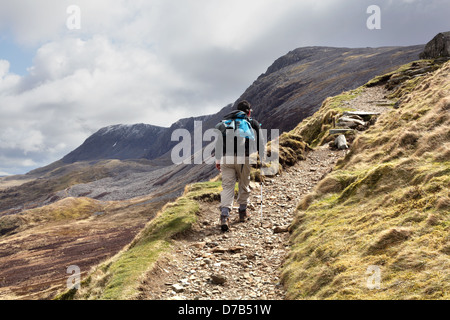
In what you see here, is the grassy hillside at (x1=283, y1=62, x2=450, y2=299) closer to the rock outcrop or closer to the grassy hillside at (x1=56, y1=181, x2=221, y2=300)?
the grassy hillside at (x1=56, y1=181, x2=221, y2=300)

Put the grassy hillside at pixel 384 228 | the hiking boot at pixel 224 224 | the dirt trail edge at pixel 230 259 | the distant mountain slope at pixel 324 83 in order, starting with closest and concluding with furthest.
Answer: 1. the grassy hillside at pixel 384 228
2. the dirt trail edge at pixel 230 259
3. the hiking boot at pixel 224 224
4. the distant mountain slope at pixel 324 83

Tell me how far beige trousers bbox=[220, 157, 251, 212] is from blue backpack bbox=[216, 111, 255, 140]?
3.05 feet

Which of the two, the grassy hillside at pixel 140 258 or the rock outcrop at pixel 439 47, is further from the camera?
the rock outcrop at pixel 439 47

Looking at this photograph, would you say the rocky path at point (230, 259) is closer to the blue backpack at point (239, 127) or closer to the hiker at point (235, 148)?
the hiker at point (235, 148)

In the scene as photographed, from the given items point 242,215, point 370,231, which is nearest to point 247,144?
point 242,215

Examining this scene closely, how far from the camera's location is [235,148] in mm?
10039

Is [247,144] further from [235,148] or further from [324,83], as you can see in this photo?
[324,83]

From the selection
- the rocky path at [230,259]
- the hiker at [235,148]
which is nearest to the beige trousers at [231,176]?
the hiker at [235,148]

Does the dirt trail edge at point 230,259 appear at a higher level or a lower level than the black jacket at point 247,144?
lower

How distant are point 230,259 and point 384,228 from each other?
4.26 metres

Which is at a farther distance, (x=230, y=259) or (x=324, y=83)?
(x=324, y=83)

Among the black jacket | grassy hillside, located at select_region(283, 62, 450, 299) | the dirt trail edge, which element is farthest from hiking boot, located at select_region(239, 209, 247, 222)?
the black jacket

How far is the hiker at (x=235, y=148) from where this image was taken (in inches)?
391

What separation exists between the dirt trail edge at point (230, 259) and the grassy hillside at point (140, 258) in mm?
308
